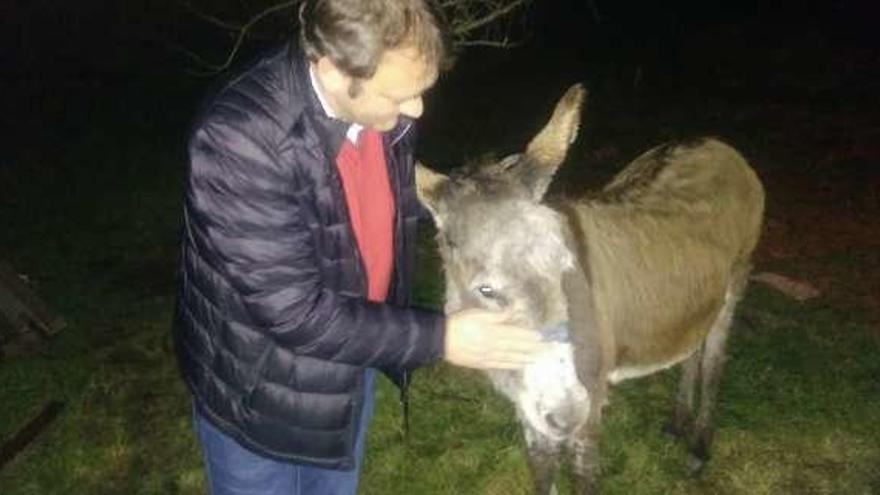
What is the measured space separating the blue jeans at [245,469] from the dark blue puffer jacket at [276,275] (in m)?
0.14

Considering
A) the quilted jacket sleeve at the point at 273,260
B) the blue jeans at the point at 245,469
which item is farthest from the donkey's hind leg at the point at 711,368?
the quilted jacket sleeve at the point at 273,260

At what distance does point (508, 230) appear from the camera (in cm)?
307

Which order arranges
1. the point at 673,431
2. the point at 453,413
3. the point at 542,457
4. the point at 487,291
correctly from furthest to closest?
1. the point at 453,413
2. the point at 673,431
3. the point at 542,457
4. the point at 487,291

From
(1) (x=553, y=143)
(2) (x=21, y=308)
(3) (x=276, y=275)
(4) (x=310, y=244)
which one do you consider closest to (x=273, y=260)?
(3) (x=276, y=275)

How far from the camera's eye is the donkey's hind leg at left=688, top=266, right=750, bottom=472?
4.89m

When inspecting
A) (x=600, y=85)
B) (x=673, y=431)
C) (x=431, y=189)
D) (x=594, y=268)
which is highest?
(x=431, y=189)

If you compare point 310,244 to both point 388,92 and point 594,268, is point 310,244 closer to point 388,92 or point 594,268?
point 388,92

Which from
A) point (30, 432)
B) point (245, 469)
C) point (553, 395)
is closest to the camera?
point (245, 469)

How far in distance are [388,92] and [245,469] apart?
1412 mm

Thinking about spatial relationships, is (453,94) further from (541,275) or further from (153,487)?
(541,275)

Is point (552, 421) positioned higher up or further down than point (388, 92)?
further down

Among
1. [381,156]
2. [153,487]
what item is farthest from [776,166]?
[381,156]

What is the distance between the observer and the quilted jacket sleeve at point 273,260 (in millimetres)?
2199

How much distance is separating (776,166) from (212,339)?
9.49 m
